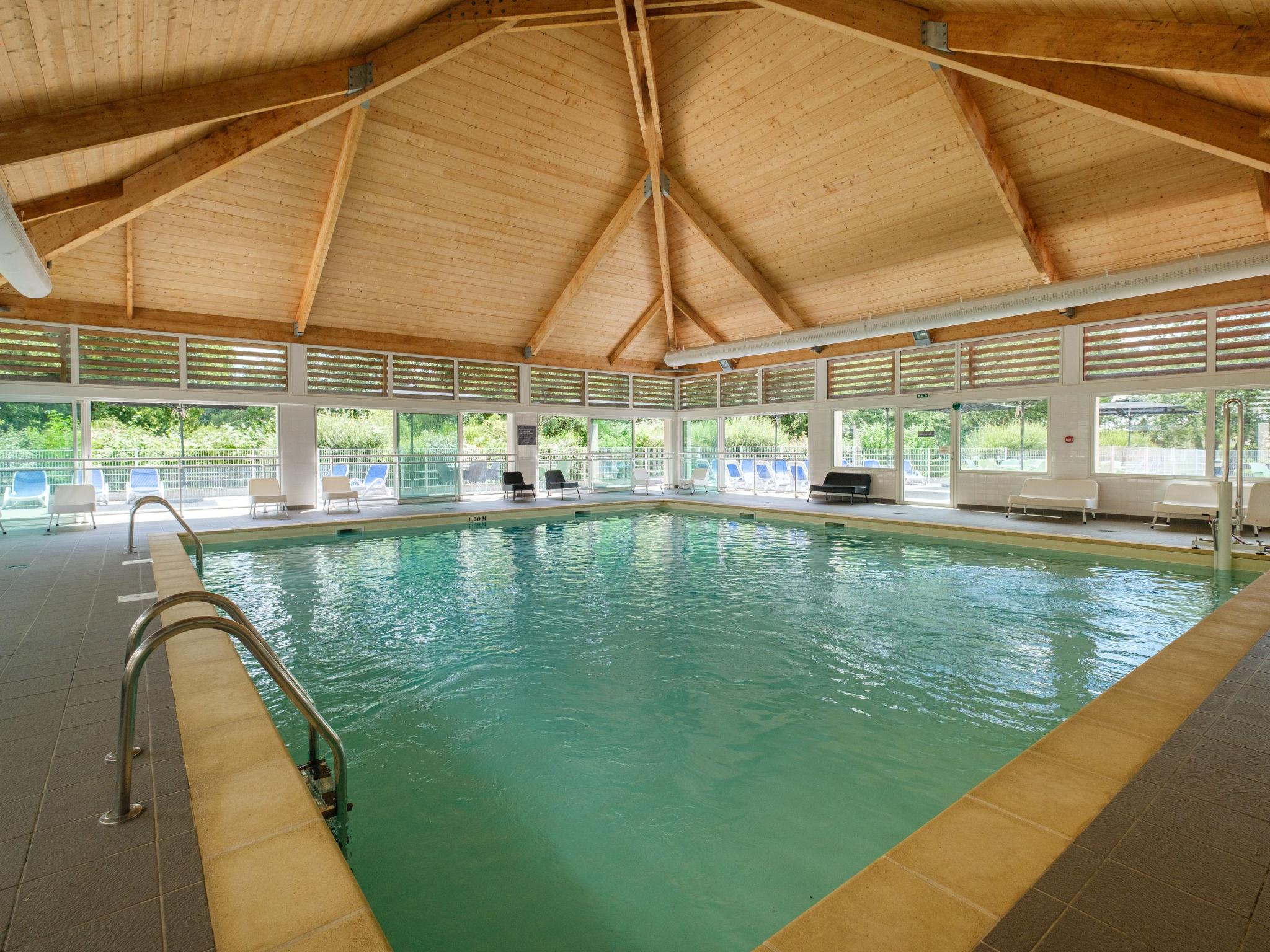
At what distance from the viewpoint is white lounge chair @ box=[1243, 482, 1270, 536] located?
745cm

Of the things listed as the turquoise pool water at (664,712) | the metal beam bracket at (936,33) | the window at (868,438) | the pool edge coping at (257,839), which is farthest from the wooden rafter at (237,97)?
the window at (868,438)

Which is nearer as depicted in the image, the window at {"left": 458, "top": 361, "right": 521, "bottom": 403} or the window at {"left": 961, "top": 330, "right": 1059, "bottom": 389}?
the window at {"left": 961, "top": 330, "right": 1059, "bottom": 389}

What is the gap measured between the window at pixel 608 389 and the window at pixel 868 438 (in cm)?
508

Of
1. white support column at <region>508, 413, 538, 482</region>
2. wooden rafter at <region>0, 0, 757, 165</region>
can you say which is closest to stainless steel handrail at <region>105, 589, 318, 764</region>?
wooden rafter at <region>0, 0, 757, 165</region>

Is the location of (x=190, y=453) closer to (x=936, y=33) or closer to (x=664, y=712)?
(x=664, y=712)

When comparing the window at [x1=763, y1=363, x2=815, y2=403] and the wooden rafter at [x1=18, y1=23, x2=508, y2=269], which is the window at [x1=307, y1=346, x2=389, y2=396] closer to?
the wooden rafter at [x1=18, y1=23, x2=508, y2=269]

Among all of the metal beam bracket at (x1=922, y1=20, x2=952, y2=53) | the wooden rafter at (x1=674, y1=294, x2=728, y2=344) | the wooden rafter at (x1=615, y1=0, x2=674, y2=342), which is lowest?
the wooden rafter at (x1=674, y1=294, x2=728, y2=344)

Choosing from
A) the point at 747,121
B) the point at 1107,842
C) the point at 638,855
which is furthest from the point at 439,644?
the point at 747,121

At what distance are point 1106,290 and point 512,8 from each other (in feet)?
25.4

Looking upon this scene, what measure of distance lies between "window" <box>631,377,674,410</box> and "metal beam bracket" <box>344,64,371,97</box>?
31.1 ft

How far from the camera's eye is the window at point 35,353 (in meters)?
8.78

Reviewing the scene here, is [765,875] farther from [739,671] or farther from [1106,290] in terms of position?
[1106,290]

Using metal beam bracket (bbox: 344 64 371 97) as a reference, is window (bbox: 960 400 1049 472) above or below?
below

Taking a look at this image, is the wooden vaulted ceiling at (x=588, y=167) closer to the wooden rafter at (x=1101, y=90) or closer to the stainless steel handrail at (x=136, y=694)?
the wooden rafter at (x=1101, y=90)
